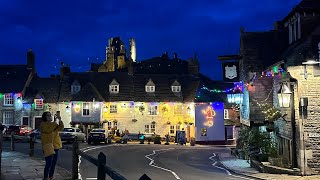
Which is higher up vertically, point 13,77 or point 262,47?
point 262,47

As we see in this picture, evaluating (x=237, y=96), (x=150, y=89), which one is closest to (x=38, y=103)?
(x=150, y=89)

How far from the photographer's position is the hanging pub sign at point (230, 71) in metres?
33.0

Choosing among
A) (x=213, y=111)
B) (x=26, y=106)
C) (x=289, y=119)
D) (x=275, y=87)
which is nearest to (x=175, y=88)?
(x=213, y=111)

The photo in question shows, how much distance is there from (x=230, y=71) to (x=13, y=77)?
106ft

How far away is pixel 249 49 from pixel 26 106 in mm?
31946

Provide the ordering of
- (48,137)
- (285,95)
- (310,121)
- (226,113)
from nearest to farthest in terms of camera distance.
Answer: (48,137) → (285,95) → (310,121) → (226,113)

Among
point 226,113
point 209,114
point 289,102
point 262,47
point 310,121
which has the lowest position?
point 310,121

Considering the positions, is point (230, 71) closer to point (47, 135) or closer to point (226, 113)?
point (226, 113)

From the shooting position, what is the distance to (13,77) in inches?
2130

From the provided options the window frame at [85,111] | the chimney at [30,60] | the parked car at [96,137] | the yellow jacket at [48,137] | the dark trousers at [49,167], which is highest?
the chimney at [30,60]

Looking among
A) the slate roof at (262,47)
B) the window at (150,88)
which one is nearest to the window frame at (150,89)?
the window at (150,88)

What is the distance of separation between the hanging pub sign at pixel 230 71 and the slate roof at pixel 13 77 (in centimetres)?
2967

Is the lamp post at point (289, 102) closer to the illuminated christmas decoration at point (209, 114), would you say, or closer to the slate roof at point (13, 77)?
the illuminated christmas decoration at point (209, 114)

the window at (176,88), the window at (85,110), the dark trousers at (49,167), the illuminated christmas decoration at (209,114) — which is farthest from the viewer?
the window at (176,88)
